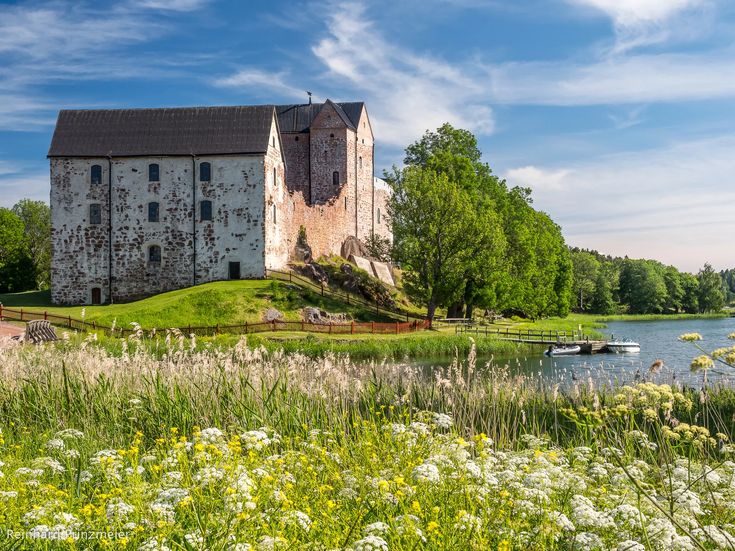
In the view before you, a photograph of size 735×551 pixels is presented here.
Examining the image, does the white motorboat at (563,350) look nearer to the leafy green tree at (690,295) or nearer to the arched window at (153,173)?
the arched window at (153,173)

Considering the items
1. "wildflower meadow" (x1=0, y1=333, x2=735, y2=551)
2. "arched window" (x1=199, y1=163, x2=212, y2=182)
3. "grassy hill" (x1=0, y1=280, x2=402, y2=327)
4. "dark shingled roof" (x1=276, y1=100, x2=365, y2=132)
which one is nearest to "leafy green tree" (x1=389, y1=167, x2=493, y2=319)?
"grassy hill" (x1=0, y1=280, x2=402, y2=327)

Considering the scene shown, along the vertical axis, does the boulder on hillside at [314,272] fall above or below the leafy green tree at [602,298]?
above

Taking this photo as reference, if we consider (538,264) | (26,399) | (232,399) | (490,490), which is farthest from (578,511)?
(538,264)

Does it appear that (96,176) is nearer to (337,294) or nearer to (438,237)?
(337,294)

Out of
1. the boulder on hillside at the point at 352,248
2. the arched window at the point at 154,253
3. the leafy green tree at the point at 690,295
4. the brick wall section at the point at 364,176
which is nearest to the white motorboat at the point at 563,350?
the boulder on hillside at the point at 352,248

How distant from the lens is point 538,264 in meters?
62.6

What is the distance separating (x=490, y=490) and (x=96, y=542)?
3108 mm

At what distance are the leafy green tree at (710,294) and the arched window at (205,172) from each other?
98.0m

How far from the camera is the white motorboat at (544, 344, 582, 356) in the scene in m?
39.8

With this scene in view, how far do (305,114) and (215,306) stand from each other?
28764 mm

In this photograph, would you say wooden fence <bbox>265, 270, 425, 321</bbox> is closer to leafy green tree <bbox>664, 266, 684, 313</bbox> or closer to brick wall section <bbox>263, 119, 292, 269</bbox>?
brick wall section <bbox>263, 119, 292, 269</bbox>

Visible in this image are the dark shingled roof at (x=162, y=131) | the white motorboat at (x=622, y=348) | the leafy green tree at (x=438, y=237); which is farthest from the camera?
the dark shingled roof at (x=162, y=131)

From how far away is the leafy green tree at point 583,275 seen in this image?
11762 cm

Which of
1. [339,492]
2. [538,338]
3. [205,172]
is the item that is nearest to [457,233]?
[538,338]
